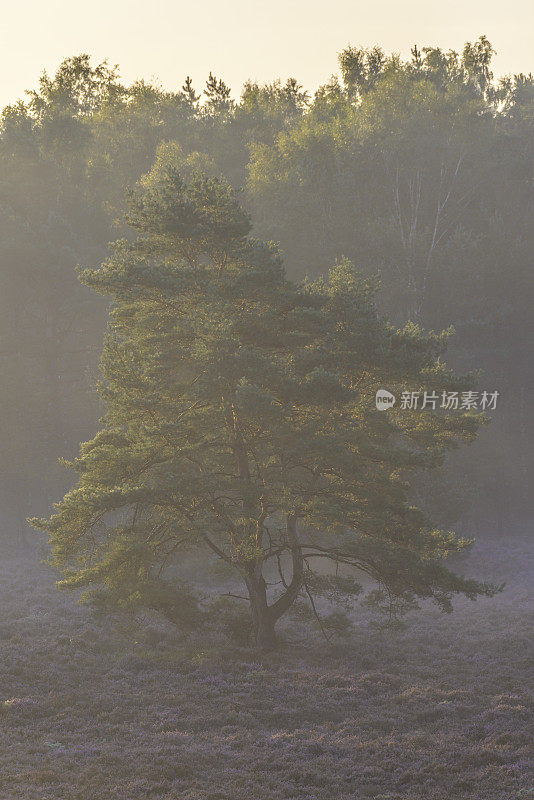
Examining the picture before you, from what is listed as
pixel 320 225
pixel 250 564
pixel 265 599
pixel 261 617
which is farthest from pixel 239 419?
pixel 320 225

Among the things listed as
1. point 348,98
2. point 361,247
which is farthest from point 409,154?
point 348,98

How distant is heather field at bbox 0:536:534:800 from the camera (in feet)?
37.8

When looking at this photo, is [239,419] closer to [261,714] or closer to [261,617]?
[261,617]

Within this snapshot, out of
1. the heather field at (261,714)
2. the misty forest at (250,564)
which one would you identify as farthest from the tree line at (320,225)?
the heather field at (261,714)

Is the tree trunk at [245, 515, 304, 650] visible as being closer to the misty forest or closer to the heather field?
the misty forest

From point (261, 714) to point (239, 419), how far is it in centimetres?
734

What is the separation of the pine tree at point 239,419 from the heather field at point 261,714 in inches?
81.4

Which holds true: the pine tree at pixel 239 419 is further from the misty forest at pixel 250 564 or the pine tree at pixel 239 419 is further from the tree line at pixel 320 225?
the tree line at pixel 320 225

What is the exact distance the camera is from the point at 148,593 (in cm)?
1736

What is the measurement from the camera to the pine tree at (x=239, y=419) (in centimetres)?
1778

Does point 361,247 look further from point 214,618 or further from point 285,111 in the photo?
point 214,618

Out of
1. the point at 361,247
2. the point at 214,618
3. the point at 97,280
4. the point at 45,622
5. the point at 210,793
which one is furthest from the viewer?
the point at 361,247

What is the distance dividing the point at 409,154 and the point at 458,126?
426 cm

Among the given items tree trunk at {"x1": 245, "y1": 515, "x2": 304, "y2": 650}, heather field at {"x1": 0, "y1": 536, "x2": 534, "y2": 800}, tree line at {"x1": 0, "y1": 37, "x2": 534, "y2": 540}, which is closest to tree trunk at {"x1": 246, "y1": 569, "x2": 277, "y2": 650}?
tree trunk at {"x1": 245, "y1": 515, "x2": 304, "y2": 650}
